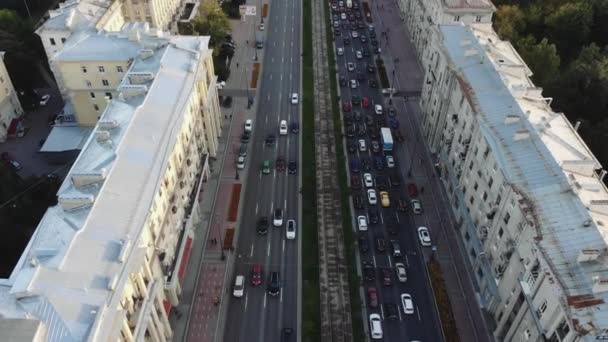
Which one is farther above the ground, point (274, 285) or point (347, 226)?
point (274, 285)

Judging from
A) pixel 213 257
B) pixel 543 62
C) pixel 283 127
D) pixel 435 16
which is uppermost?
pixel 435 16

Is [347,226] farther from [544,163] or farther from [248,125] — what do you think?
[248,125]

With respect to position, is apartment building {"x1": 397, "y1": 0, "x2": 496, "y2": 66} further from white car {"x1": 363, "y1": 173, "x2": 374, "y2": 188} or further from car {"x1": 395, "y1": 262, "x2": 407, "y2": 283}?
car {"x1": 395, "y1": 262, "x2": 407, "y2": 283}

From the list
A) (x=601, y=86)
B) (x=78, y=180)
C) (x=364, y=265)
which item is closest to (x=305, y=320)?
(x=364, y=265)

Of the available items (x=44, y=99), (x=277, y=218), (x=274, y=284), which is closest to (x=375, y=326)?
(x=274, y=284)

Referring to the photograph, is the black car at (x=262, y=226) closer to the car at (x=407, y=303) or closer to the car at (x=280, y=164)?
the car at (x=280, y=164)

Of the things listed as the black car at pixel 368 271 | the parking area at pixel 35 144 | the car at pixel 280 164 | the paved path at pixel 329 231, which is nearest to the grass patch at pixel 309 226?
the paved path at pixel 329 231

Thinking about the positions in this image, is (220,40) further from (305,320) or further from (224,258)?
(305,320)
